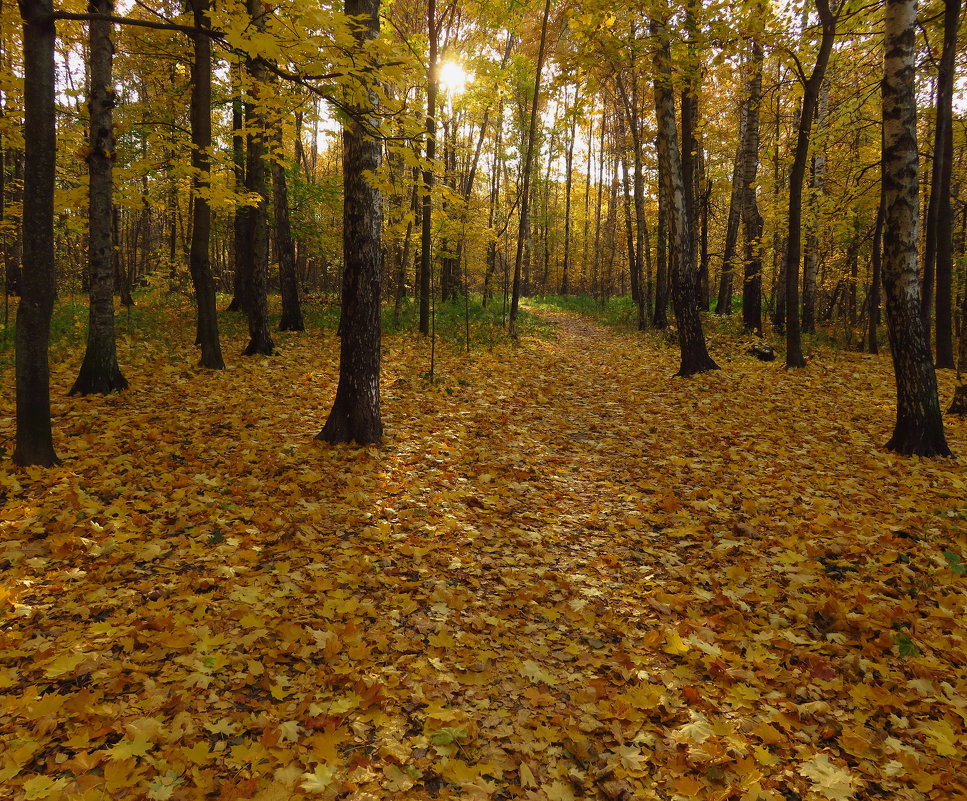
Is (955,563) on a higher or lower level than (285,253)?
lower

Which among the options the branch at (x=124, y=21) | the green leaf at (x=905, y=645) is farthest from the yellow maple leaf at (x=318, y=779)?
the branch at (x=124, y=21)

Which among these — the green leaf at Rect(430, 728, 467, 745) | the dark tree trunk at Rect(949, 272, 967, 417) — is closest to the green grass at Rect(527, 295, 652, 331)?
the dark tree trunk at Rect(949, 272, 967, 417)

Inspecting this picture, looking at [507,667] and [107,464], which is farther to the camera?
[107,464]

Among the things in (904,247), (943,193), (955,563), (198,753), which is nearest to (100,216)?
(198,753)

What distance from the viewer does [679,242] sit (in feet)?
35.7

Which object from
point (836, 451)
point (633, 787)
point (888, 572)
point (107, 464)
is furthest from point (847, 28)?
point (107, 464)

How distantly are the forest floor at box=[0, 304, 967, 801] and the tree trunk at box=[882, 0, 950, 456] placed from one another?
1.80 ft

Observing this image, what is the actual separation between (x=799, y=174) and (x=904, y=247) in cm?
555

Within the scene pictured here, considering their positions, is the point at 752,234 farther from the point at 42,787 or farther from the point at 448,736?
the point at 42,787

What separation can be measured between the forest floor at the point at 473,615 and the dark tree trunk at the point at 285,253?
24.3 ft

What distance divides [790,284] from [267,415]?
11114 millimetres

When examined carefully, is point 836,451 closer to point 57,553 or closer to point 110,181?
point 57,553

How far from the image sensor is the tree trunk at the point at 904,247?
241 inches

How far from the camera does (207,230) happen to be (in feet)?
30.2
